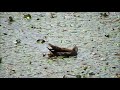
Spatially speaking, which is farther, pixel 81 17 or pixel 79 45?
pixel 81 17

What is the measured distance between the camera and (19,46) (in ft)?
15.1

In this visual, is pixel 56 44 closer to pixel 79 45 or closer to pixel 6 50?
pixel 79 45

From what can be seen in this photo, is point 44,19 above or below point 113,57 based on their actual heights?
above

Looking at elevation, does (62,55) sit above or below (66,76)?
above

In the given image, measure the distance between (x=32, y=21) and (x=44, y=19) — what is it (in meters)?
0.23

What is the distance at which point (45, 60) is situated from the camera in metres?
4.38
